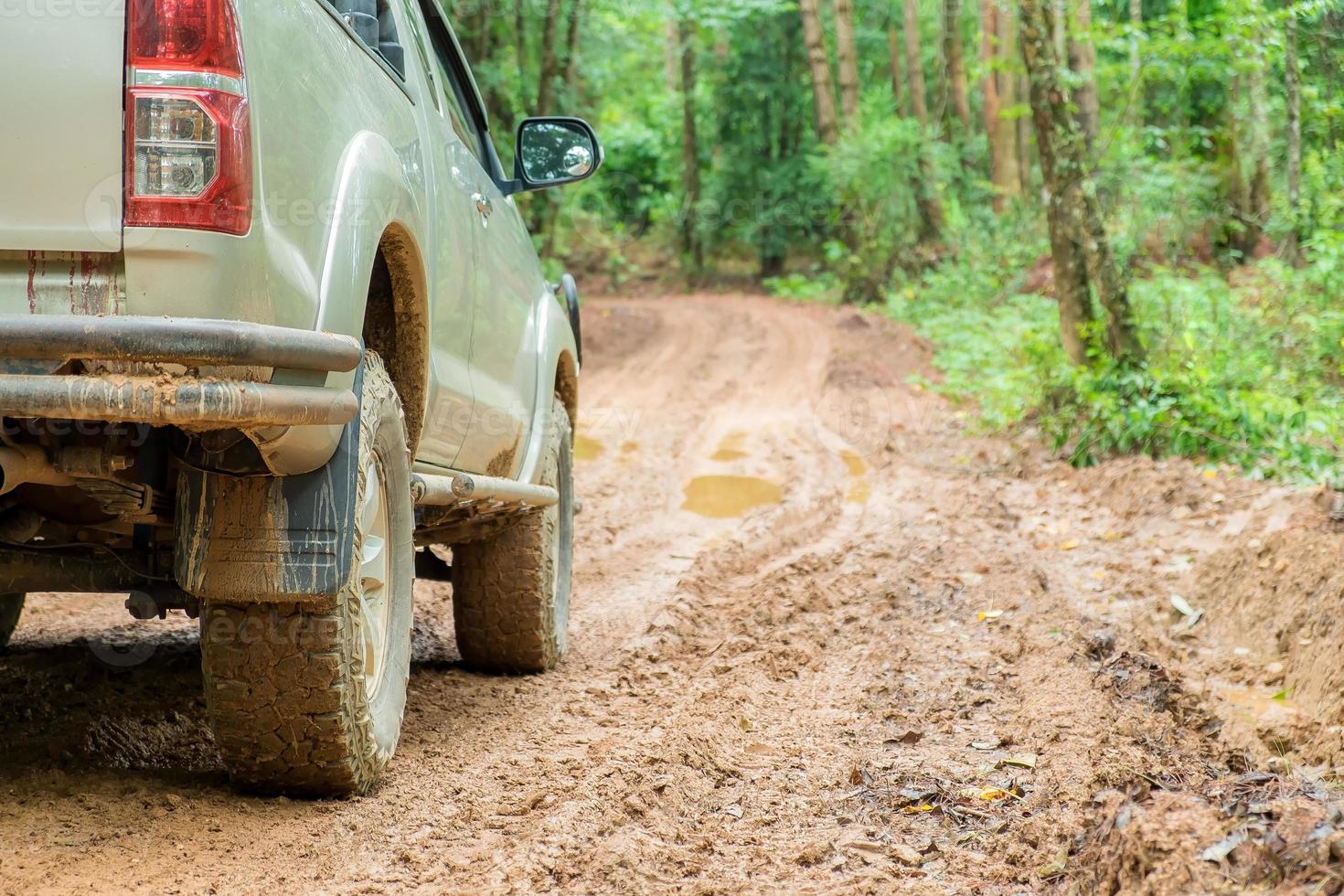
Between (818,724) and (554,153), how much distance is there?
7.61 feet

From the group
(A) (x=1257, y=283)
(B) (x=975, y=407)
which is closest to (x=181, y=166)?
(B) (x=975, y=407)

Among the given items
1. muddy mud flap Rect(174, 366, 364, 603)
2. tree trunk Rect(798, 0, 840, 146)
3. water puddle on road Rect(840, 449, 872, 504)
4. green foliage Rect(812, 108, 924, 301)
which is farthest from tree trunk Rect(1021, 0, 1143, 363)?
tree trunk Rect(798, 0, 840, 146)

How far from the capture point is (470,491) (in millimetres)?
3391

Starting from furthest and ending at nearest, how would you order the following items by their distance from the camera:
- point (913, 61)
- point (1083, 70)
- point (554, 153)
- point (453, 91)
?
point (913, 61) → point (1083, 70) → point (554, 153) → point (453, 91)

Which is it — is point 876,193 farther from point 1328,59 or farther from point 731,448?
point 731,448

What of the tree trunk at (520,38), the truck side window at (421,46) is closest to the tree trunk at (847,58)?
the tree trunk at (520,38)

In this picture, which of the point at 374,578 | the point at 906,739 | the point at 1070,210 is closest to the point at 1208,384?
the point at 1070,210

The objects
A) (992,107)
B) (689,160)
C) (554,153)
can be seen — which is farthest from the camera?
(689,160)

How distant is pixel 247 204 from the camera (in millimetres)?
2090

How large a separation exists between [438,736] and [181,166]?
2.03m

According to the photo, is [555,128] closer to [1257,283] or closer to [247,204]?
[247,204]

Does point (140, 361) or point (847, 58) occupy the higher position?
point (847, 58)

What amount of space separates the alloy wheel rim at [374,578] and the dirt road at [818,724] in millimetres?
329

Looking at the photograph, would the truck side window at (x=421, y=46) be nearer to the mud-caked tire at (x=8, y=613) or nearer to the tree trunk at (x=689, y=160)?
the mud-caked tire at (x=8, y=613)
